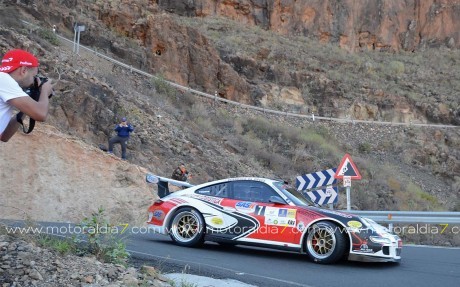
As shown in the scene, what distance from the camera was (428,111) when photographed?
44625mm

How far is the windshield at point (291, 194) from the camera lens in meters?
10.2

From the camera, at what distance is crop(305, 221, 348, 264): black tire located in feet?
30.7

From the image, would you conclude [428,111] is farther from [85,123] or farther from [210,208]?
[210,208]

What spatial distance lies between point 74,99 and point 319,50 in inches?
1398

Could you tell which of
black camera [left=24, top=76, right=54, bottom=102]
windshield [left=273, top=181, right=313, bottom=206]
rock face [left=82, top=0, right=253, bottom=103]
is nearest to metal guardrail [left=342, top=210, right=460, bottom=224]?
windshield [left=273, top=181, right=313, bottom=206]

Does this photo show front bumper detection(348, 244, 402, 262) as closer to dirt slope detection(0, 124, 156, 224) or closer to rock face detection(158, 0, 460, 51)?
dirt slope detection(0, 124, 156, 224)

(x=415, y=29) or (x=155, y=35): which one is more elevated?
(x=415, y=29)

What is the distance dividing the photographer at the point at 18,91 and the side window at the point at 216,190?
620 centimetres

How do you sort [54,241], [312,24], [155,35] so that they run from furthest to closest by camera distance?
[312,24] → [155,35] → [54,241]

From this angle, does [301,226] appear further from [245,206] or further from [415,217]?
[415,217]

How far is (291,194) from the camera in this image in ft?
34.1

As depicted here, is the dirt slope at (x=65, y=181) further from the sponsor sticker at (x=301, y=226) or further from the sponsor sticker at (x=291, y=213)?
the sponsor sticker at (x=301, y=226)

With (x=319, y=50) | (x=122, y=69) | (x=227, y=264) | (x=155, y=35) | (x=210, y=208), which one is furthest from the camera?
(x=319, y=50)

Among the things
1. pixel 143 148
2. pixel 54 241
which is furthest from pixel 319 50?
pixel 54 241
